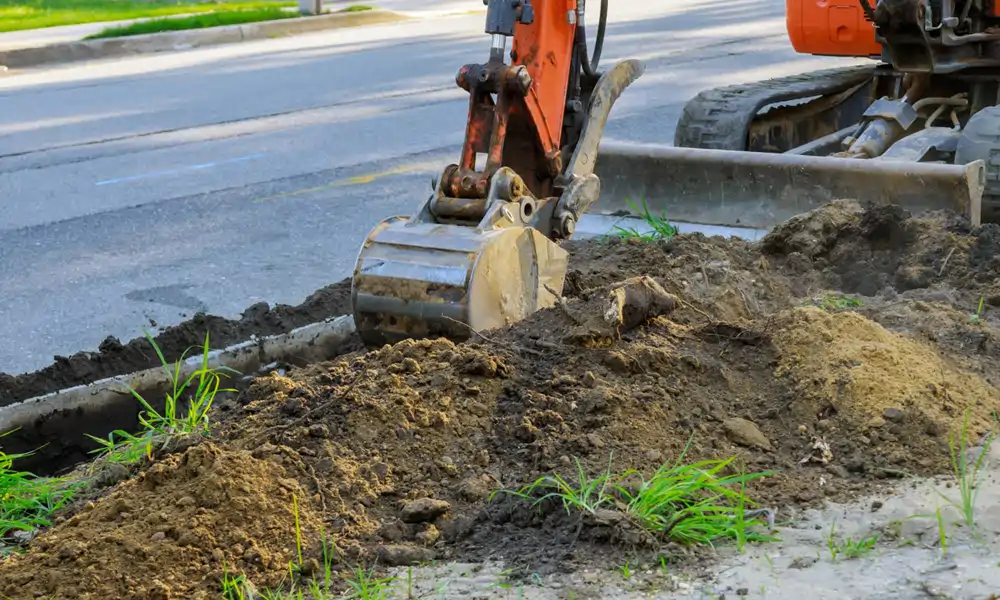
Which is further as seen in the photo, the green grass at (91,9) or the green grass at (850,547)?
the green grass at (91,9)

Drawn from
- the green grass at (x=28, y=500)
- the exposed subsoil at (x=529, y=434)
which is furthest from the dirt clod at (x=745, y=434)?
the green grass at (x=28, y=500)

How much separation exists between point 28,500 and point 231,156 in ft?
22.8

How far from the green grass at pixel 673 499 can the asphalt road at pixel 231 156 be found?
3.38 m

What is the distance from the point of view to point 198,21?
18828 millimetres

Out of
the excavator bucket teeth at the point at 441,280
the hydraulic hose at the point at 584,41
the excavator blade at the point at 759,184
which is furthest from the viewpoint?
the excavator blade at the point at 759,184

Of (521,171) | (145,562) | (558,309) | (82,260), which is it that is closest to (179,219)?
(82,260)

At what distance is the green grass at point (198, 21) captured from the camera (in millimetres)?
18031

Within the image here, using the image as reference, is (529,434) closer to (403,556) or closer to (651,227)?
(403,556)

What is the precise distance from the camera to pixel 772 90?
8.68m

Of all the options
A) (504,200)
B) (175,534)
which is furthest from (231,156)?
(175,534)

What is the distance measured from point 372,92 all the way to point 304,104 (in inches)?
36.8

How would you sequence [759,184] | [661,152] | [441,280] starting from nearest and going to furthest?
[441,280] < [759,184] < [661,152]

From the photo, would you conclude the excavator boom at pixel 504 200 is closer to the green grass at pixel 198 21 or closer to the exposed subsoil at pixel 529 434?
the exposed subsoil at pixel 529 434

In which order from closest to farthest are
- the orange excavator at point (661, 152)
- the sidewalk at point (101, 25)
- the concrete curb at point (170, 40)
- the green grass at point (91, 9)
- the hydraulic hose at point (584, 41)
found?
the orange excavator at point (661, 152), the hydraulic hose at point (584, 41), the concrete curb at point (170, 40), the sidewalk at point (101, 25), the green grass at point (91, 9)
